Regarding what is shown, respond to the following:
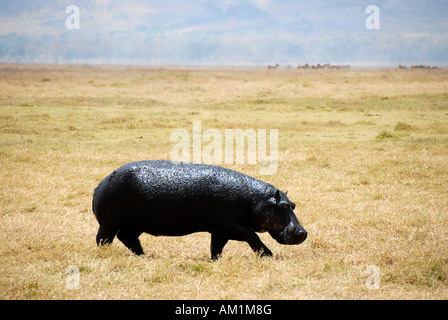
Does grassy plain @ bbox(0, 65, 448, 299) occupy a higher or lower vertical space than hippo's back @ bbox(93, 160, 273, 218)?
lower

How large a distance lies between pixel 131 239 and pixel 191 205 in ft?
3.57

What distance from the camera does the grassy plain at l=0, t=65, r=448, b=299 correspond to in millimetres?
5699

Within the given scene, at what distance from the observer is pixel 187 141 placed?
57.8 ft

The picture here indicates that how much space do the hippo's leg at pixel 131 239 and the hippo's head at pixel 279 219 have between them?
1.63m

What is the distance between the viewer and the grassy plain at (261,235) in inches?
224

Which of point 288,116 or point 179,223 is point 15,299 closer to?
point 179,223

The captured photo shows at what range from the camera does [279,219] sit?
653 cm

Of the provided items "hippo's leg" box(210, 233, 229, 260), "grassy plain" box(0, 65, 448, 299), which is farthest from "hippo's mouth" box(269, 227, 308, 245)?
"hippo's leg" box(210, 233, 229, 260)

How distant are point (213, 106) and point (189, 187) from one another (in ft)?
73.0

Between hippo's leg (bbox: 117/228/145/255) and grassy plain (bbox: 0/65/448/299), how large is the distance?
A: 136 mm

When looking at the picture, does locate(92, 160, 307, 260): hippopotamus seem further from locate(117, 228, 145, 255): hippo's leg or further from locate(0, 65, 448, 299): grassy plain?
locate(0, 65, 448, 299): grassy plain

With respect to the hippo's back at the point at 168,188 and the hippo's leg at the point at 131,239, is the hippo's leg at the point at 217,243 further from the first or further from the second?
the hippo's leg at the point at 131,239

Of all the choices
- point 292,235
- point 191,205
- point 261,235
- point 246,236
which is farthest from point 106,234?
point 261,235

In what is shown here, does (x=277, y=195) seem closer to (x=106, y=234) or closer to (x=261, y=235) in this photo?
(x=261, y=235)
